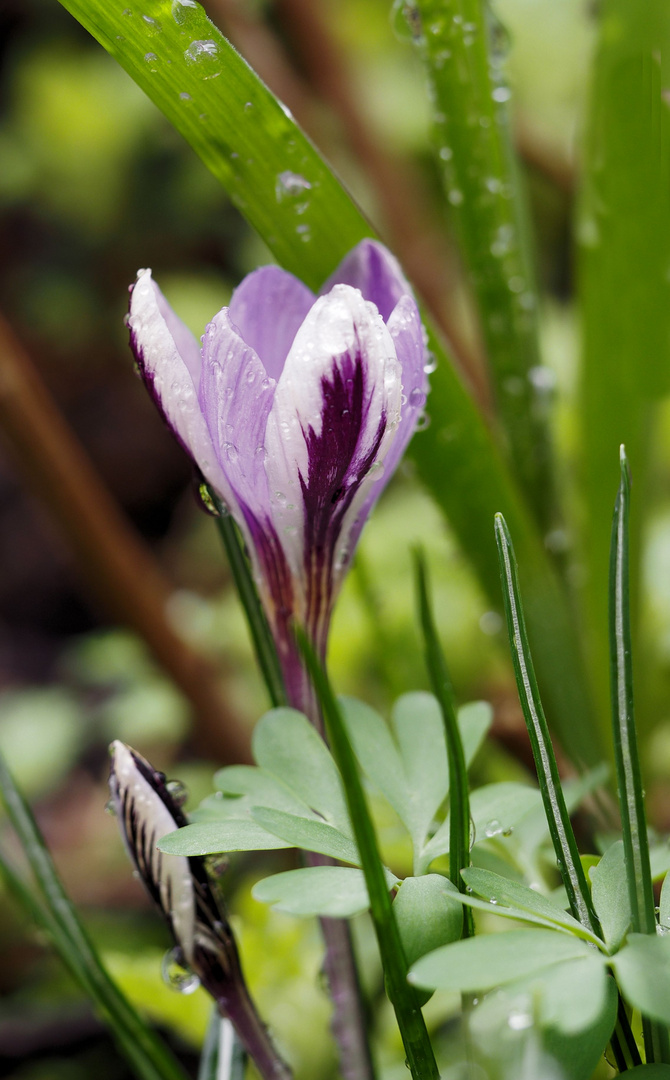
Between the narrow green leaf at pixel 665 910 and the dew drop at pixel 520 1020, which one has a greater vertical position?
the narrow green leaf at pixel 665 910

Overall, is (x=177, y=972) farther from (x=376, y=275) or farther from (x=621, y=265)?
(x=621, y=265)

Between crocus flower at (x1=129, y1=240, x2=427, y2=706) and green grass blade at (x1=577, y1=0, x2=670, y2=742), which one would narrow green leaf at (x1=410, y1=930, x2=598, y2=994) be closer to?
crocus flower at (x1=129, y1=240, x2=427, y2=706)

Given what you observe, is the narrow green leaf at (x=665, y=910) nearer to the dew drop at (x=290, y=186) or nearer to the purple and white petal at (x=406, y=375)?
the purple and white petal at (x=406, y=375)

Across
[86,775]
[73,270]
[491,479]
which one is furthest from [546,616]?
[73,270]

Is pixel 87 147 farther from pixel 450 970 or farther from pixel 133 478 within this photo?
pixel 450 970

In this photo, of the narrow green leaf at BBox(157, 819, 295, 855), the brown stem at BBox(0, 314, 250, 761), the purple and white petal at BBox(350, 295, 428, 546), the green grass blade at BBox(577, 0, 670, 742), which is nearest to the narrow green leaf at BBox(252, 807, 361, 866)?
the narrow green leaf at BBox(157, 819, 295, 855)

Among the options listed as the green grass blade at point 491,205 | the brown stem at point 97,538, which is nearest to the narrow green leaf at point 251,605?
the green grass blade at point 491,205
